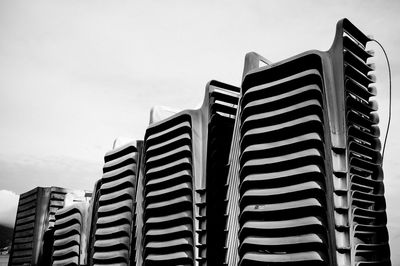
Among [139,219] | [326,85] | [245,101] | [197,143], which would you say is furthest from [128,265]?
[326,85]

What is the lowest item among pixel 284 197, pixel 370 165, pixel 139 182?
pixel 284 197

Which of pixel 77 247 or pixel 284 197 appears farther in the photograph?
pixel 77 247

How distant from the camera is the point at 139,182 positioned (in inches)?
143

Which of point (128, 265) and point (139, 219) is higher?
point (139, 219)

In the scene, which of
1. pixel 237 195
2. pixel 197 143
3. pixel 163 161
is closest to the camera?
pixel 237 195

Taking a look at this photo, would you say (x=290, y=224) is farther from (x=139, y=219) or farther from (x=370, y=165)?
(x=139, y=219)

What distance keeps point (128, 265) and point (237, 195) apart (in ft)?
4.74

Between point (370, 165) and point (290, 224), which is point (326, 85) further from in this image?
point (290, 224)

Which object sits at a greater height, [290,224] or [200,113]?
[200,113]

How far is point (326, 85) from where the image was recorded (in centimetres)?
219

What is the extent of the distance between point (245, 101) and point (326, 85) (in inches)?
21.1

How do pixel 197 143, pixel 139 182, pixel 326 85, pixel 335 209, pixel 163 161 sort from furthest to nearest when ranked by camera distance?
pixel 139 182
pixel 163 161
pixel 197 143
pixel 326 85
pixel 335 209

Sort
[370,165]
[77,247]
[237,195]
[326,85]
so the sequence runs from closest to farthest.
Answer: [326,85] → [370,165] → [237,195] → [77,247]

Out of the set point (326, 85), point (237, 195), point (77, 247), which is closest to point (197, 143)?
point (237, 195)
